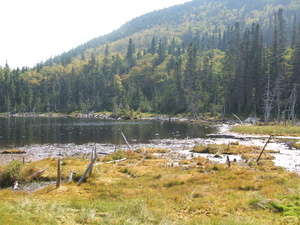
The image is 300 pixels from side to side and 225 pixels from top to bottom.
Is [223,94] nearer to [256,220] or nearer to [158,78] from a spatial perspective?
[158,78]

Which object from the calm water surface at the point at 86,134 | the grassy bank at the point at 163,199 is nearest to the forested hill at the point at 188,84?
the calm water surface at the point at 86,134

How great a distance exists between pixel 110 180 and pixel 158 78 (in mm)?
148684

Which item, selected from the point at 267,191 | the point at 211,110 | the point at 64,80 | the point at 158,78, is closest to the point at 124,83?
the point at 158,78

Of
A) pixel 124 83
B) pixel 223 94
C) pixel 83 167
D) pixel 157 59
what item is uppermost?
pixel 157 59

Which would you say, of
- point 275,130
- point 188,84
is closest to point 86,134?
point 275,130

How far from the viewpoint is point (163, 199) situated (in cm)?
1474

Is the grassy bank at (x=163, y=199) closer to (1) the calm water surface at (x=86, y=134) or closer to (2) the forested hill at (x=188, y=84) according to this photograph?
(1) the calm water surface at (x=86, y=134)

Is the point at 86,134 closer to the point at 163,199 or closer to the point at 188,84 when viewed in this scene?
the point at 163,199

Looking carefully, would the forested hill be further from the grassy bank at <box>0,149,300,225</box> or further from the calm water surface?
the grassy bank at <box>0,149,300,225</box>

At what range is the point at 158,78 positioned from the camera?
165 metres

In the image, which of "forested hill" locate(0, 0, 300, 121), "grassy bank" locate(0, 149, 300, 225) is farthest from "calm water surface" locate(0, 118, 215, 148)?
"forested hill" locate(0, 0, 300, 121)

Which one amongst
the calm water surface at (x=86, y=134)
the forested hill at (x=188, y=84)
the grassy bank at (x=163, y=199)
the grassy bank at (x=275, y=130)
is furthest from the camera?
the forested hill at (x=188, y=84)

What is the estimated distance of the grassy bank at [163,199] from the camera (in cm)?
1140

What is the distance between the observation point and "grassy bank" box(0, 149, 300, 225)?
11.4 metres
